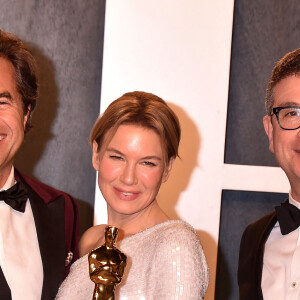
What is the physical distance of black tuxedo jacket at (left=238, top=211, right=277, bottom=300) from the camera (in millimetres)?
2148

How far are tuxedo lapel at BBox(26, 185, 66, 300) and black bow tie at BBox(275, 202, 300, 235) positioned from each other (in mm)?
842

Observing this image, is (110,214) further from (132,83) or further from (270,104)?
(132,83)

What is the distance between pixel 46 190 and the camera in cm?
229

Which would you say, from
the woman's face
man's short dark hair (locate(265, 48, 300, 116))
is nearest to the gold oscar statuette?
the woman's face

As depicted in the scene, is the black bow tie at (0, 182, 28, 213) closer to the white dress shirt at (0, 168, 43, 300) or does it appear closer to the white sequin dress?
the white dress shirt at (0, 168, 43, 300)

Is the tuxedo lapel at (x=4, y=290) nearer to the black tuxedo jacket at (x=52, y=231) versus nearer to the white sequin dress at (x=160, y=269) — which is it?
the black tuxedo jacket at (x=52, y=231)

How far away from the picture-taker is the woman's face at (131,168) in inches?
81.4

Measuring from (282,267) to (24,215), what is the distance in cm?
100

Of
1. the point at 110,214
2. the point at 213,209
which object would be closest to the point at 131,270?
the point at 110,214

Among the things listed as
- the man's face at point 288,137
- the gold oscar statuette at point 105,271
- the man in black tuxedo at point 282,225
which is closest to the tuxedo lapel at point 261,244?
the man in black tuxedo at point 282,225

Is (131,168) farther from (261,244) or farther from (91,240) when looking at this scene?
(261,244)

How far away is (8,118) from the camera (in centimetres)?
218

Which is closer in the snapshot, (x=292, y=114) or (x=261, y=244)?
(x=292, y=114)

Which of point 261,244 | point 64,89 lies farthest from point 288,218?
point 64,89
